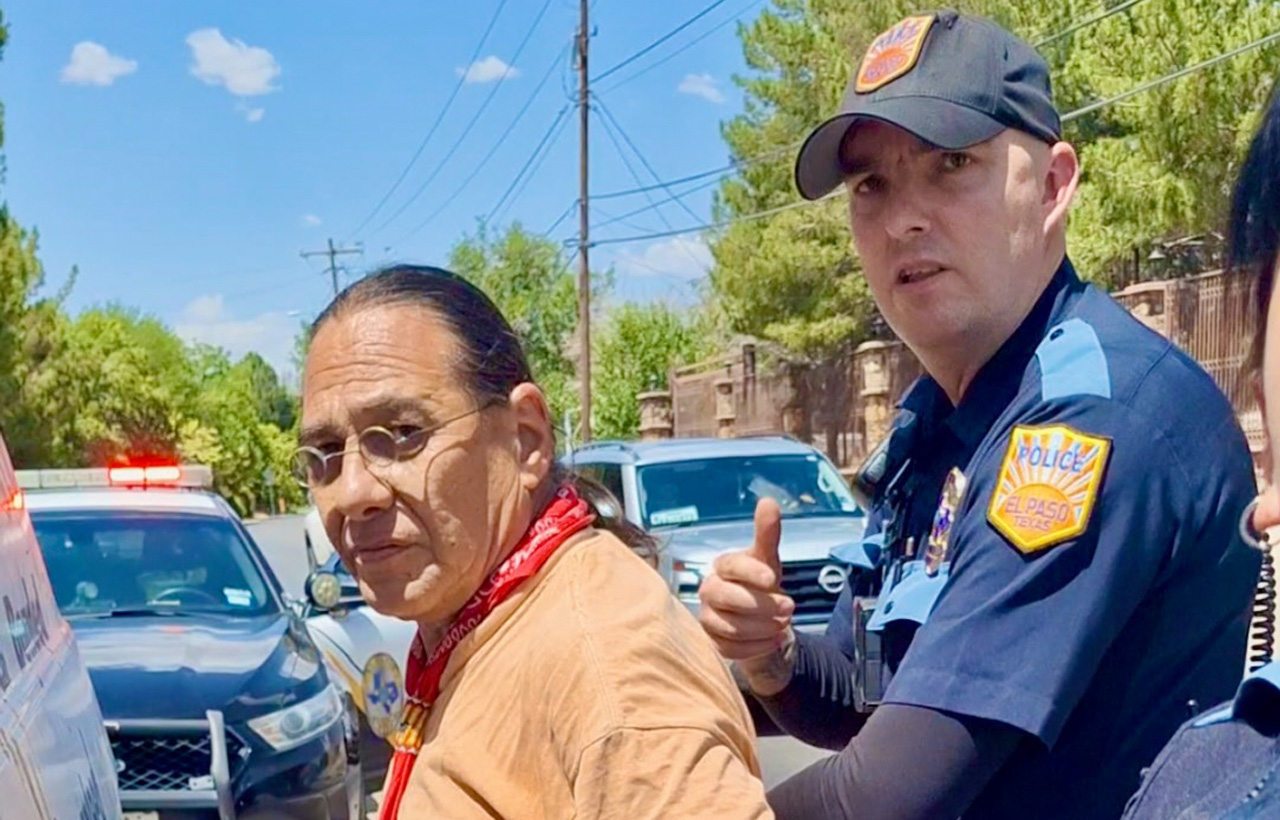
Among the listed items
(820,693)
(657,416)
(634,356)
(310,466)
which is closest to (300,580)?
(657,416)

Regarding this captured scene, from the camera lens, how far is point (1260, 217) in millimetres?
1232

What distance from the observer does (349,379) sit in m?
1.83

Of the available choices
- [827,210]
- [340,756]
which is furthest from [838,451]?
[340,756]

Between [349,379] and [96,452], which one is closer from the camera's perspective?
[349,379]

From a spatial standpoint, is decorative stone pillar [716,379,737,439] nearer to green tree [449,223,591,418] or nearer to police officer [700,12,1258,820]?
green tree [449,223,591,418]

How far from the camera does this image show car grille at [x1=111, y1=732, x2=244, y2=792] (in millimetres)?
5055

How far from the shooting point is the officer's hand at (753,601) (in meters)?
1.94

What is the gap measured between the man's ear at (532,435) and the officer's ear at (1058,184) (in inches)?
27.4

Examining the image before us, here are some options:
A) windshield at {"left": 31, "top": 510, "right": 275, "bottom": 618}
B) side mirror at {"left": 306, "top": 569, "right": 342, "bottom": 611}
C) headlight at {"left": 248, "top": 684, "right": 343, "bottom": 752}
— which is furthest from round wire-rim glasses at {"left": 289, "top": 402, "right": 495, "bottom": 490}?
windshield at {"left": 31, "top": 510, "right": 275, "bottom": 618}

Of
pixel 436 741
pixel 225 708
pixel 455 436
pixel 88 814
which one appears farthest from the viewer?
pixel 225 708

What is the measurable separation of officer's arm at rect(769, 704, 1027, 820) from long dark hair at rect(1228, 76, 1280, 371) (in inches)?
20.9

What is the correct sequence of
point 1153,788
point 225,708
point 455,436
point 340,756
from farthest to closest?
point 340,756 → point 225,708 → point 455,436 → point 1153,788

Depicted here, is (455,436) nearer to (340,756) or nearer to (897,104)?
(897,104)

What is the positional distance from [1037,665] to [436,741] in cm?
66
